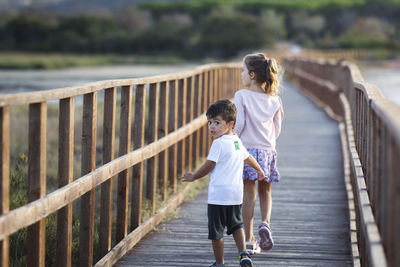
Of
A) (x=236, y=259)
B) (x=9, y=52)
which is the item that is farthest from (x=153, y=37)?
(x=236, y=259)

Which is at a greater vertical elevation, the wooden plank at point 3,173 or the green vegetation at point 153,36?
the green vegetation at point 153,36

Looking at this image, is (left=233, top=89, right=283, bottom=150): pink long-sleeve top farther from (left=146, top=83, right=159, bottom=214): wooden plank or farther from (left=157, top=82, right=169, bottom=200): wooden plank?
(left=157, top=82, right=169, bottom=200): wooden plank

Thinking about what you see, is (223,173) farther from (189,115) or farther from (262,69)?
(189,115)

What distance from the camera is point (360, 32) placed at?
379 ft

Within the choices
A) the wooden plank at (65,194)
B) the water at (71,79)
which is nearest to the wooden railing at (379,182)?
the wooden plank at (65,194)

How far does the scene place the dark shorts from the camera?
491 cm

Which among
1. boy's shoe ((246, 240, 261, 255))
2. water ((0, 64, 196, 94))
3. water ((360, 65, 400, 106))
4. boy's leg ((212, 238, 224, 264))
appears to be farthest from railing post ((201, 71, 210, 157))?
water ((0, 64, 196, 94))

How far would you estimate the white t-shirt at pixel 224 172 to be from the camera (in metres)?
4.87

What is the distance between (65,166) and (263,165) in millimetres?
1671

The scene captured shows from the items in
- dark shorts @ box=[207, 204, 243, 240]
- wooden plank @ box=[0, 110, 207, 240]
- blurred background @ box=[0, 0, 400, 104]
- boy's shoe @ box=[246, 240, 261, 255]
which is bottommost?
Result: boy's shoe @ box=[246, 240, 261, 255]

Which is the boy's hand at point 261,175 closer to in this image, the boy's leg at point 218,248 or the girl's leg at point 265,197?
the girl's leg at point 265,197

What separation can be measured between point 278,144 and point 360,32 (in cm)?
10664

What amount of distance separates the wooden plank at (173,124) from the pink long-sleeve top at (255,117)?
1.87m

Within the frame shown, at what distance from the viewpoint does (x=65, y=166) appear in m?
4.36
